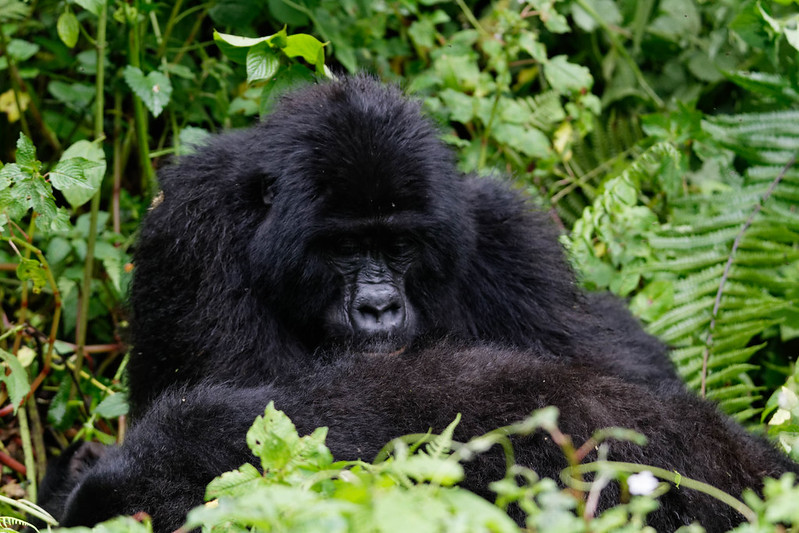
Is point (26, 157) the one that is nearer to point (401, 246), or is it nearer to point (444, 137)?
point (401, 246)

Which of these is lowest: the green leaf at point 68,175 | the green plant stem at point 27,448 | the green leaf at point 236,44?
the green plant stem at point 27,448

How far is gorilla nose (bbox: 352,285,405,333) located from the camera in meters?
3.34

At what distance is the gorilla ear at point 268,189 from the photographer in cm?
347

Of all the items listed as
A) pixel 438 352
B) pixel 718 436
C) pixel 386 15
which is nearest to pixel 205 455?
pixel 438 352

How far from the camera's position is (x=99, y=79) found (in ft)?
14.1

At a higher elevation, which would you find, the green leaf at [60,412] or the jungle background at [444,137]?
the jungle background at [444,137]

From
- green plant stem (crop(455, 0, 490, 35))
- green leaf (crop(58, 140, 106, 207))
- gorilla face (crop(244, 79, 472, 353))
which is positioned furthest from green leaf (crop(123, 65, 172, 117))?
green plant stem (crop(455, 0, 490, 35))

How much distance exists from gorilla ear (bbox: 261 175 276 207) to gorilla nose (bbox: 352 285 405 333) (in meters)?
0.49

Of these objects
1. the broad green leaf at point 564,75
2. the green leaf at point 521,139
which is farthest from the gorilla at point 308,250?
the broad green leaf at point 564,75

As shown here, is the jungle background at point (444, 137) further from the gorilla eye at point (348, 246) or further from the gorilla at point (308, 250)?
the gorilla eye at point (348, 246)

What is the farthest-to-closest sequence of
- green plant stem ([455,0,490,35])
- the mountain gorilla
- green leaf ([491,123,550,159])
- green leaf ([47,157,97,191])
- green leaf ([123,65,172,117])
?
green plant stem ([455,0,490,35]) < green leaf ([491,123,550,159]) < green leaf ([123,65,172,117]) < green leaf ([47,157,97,191]) < the mountain gorilla

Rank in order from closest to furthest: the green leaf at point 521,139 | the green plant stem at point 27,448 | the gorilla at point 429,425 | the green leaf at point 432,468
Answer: the green leaf at point 432,468 < the gorilla at point 429,425 < the green plant stem at point 27,448 < the green leaf at point 521,139

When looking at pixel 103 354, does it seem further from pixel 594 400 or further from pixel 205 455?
pixel 594 400

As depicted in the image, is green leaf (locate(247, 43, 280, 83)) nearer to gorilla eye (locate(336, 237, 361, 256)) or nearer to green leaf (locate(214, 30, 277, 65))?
green leaf (locate(214, 30, 277, 65))
